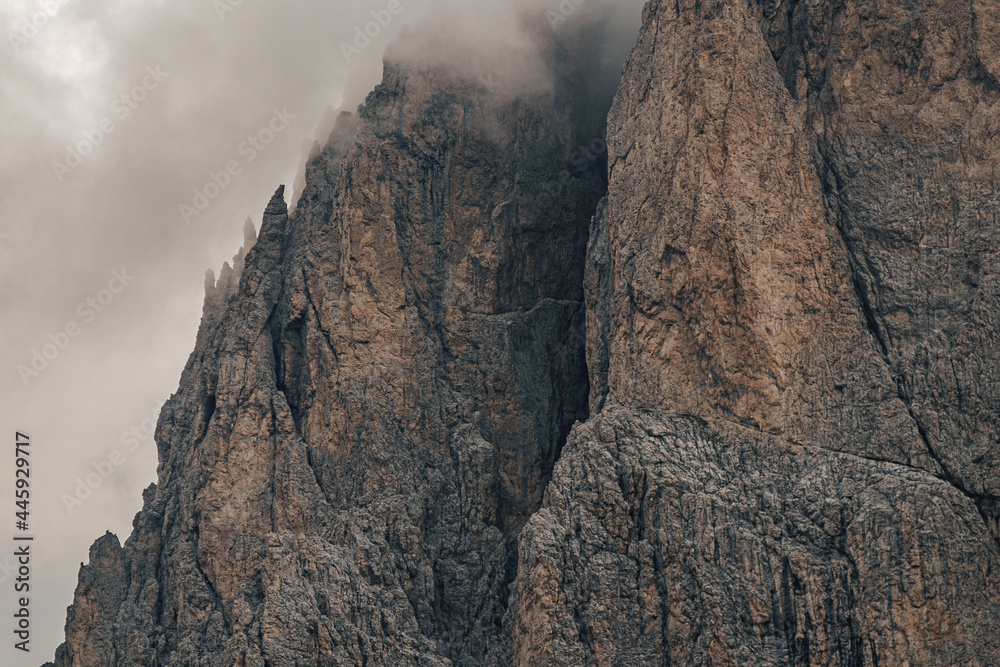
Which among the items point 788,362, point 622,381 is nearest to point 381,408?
point 622,381

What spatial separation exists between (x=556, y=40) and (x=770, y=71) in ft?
65.3

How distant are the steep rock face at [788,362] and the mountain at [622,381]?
15 centimetres

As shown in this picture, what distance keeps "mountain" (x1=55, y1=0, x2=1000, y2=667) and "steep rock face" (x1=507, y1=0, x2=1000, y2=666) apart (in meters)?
0.15

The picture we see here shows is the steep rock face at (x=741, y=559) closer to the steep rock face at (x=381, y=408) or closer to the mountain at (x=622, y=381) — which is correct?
the mountain at (x=622, y=381)

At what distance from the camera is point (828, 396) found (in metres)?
51.5

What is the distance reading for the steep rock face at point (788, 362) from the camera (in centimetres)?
4694

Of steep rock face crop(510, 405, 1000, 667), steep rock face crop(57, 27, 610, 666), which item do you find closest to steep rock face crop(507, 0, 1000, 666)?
Result: steep rock face crop(510, 405, 1000, 667)

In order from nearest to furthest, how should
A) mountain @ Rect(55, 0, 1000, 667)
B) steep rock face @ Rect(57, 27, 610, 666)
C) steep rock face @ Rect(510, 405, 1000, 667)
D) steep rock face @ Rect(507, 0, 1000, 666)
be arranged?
steep rock face @ Rect(510, 405, 1000, 667) → steep rock face @ Rect(507, 0, 1000, 666) → mountain @ Rect(55, 0, 1000, 667) → steep rock face @ Rect(57, 27, 610, 666)

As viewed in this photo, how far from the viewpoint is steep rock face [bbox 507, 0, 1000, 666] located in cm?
4694

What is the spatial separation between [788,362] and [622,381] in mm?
7998

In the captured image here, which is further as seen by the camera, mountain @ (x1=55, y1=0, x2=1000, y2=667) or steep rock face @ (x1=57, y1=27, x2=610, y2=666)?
steep rock face @ (x1=57, y1=27, x2=610, y2=666)

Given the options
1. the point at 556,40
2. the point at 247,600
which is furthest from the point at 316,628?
the point at 556,40

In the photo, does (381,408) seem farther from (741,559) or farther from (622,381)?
(741,559)

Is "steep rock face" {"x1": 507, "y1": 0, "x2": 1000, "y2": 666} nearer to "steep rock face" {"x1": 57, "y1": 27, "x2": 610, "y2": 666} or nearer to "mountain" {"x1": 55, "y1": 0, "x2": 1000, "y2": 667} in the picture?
"mountain" {"x1": 55, "y1": 0, "x2": 1000, "y2": 667}
